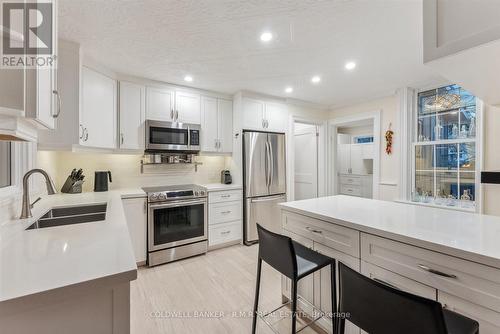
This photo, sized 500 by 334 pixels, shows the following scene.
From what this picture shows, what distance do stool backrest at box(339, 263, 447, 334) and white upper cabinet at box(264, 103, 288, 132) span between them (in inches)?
119

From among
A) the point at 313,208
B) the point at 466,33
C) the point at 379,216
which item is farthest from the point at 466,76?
the point at 313,208

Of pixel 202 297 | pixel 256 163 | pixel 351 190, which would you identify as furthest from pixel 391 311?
pixel 351 190

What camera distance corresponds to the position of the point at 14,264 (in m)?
0.81

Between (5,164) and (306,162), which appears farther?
(306,162)

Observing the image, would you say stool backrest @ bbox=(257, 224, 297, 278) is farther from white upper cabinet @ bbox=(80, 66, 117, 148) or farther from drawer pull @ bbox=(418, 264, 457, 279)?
white upper cabinet @ bbox=(80, 66, 117, 148)

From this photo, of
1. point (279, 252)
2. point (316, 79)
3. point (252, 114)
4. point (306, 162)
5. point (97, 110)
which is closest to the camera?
point (279, 252)

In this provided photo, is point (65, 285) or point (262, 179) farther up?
point (262, 179)

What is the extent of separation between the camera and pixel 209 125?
3439mm

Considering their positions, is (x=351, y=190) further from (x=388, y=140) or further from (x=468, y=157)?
(x=468, y=157)

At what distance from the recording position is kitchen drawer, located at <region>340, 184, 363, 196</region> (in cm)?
533

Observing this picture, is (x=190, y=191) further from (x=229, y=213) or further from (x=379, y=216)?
(x=379, y=216)

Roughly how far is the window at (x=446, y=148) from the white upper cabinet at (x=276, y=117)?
204 cm

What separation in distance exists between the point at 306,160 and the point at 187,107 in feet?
9.00

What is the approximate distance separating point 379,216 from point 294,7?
5.22 ft
